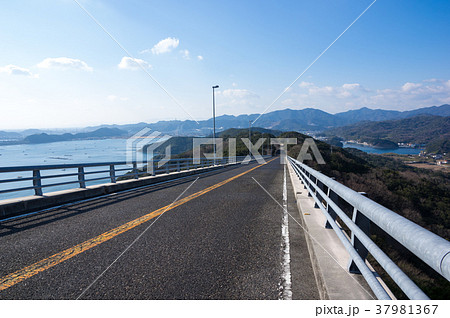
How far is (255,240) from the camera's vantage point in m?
4.81

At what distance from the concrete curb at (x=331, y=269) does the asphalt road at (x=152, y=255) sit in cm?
18

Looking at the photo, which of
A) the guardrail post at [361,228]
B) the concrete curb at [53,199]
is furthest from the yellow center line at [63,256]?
the guardrail post at [361,228]

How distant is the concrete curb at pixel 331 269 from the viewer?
253 cm

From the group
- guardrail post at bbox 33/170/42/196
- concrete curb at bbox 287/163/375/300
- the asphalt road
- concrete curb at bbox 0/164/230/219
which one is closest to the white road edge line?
the asphalt road

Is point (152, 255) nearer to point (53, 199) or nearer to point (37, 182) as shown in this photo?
point (53, 199)

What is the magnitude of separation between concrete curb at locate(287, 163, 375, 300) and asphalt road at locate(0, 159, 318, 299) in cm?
18

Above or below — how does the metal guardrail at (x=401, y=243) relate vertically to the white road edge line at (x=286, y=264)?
above

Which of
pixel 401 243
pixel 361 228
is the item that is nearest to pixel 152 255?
pixel 361 228

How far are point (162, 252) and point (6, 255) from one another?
240cm

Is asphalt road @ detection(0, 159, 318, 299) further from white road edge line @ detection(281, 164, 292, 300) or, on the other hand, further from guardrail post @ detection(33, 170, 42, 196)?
guardrail post @ detection(33, 170, 42, 196)

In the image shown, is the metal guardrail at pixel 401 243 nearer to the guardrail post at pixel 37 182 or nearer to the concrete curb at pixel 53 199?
the concrete curb at pixel 53 199

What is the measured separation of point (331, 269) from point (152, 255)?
8.36 ft

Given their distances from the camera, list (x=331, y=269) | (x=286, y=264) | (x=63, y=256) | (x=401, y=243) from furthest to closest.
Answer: (x=63, y=256) → (x=286, y=264) → (x=331, y=269) → (x=401, y=243)

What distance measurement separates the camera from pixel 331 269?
3100 mm
